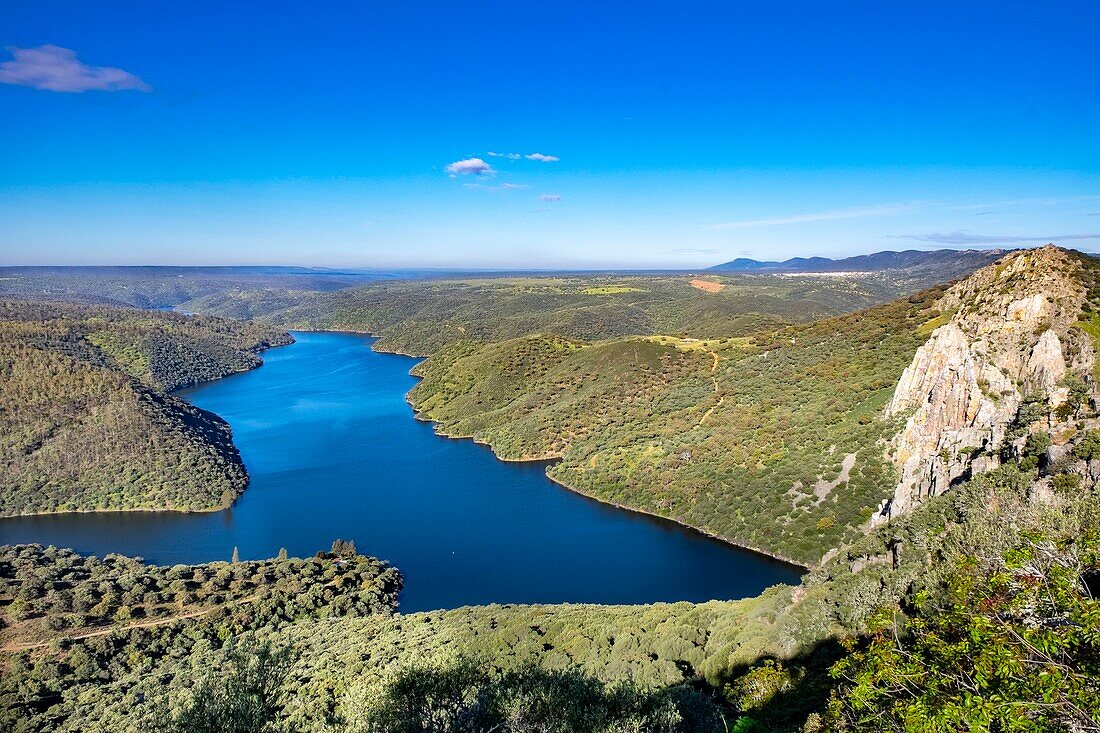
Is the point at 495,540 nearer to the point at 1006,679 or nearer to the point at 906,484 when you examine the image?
the point at 906,484

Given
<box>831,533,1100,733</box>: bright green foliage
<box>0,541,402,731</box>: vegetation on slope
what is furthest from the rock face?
<box>0,541,402,731</box>: vegetation on slope

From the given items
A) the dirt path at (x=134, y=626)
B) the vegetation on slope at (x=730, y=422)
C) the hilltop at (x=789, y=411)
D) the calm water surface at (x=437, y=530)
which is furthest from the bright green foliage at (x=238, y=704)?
the vegetation on slope at (x=730, y=422)

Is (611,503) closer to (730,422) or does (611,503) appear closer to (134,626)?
(730,422)

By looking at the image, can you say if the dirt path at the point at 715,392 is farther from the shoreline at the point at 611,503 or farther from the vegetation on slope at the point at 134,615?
the vegetation on slope at the point at 134,615

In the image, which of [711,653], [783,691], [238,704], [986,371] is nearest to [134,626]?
[238,704]

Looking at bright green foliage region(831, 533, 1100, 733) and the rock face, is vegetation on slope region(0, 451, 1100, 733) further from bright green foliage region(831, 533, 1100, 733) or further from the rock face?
the rock face

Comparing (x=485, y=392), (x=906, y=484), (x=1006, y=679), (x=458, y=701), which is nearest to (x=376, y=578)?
(x=458, y=701)
